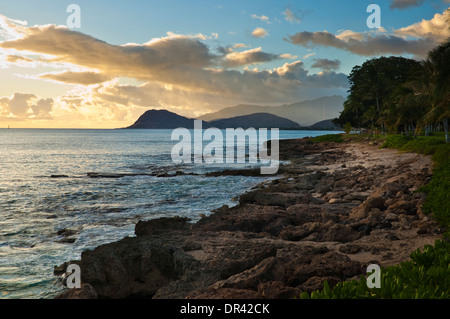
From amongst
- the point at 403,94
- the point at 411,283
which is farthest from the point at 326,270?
the point at 403,94

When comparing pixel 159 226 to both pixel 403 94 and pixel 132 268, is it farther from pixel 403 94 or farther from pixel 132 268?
pixel 403 94

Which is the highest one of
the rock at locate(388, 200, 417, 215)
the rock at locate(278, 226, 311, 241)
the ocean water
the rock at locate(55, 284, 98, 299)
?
the rock at locate(388, 200, 417, 215)

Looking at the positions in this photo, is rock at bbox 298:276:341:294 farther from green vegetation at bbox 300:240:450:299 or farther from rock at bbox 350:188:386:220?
rock at bbox 350:188:386:220

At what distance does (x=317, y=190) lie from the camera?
779 inches

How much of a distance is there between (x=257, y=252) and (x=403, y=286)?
11.1ft

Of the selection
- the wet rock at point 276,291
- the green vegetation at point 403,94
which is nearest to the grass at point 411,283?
the wet rock at point 276,291

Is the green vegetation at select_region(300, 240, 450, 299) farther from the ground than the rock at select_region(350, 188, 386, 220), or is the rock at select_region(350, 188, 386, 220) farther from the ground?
the green vegetation at select_region(300, 240, 450, 299)

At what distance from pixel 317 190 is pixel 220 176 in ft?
43.1

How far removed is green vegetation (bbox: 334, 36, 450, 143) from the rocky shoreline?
674 inches

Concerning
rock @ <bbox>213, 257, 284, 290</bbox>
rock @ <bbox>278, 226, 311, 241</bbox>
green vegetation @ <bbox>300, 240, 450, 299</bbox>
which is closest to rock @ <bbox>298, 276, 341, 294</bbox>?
rock @ <bbox>213, 257, 284, 290</bbox>

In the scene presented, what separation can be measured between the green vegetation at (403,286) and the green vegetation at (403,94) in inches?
919

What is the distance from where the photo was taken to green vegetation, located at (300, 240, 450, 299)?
4523mm

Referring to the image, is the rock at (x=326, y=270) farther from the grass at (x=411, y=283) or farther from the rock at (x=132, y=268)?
the rock at (x=132, y=268)
